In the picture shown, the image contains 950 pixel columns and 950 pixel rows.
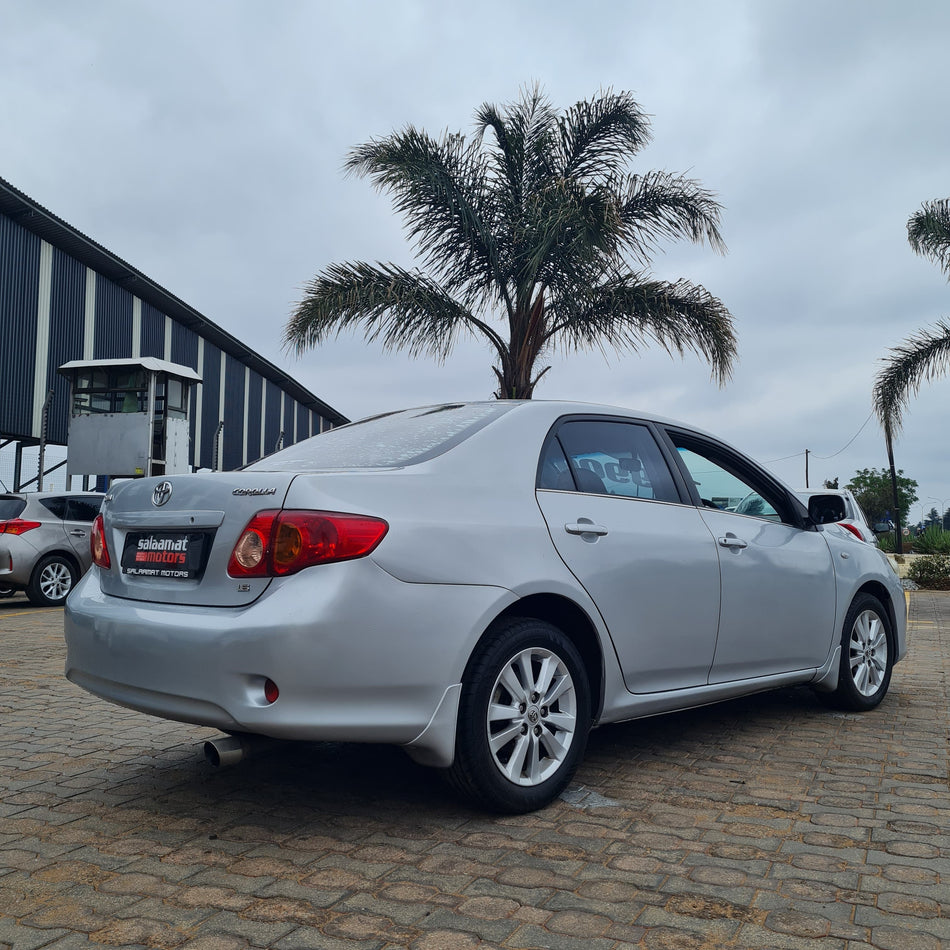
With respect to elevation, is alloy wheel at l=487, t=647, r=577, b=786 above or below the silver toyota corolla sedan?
below

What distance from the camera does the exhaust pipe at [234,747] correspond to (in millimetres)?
3211

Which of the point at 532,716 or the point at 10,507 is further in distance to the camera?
the point at 10,507

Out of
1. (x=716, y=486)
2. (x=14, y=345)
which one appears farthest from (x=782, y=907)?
(x=14, y=345)

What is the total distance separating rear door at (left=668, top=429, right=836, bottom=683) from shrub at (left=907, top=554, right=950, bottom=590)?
16.4m

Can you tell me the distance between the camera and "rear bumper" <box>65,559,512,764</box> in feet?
10.0

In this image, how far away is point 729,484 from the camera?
485 centimetres

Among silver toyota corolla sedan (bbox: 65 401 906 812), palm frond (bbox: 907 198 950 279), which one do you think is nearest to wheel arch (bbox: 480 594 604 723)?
silver toyota corolla sedan (bbox: 65 401 906 812)

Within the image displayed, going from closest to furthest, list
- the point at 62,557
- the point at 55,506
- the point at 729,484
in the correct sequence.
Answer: the point at 729,484
the point at 55,506
the point at 62,557

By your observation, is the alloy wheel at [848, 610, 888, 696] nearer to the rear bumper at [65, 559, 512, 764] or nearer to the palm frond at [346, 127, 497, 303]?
the rear bumper at [65, 559, 512, 764]

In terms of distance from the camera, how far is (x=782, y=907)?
8.95 feet

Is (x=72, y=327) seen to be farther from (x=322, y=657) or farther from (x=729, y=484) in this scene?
(x=322, y=657)

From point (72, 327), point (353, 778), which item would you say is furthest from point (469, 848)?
point (72, 327)

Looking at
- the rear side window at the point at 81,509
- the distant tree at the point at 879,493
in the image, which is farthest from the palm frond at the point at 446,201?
the distant tree at the point at 879,493

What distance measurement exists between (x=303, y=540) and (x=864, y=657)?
12.5 feet
